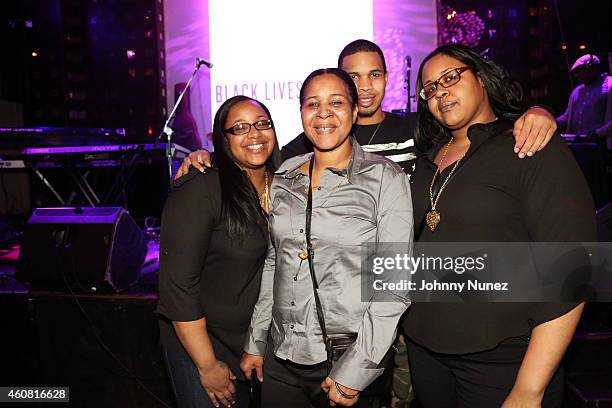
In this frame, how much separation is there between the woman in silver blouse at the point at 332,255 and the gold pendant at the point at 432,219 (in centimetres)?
13

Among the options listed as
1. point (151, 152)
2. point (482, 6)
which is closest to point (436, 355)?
point (151, 152)

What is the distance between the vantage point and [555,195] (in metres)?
1.32

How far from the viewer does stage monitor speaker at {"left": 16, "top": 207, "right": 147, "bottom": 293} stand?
2.80m

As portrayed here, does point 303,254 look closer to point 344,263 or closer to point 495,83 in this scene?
point 344,263

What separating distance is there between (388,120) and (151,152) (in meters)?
2.93

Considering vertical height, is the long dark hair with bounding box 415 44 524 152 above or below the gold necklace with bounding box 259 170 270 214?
above

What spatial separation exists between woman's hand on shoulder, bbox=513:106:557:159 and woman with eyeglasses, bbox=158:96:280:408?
1.01 m

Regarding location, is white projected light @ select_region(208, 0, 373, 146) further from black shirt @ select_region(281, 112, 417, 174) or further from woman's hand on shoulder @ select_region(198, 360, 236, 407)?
woman's hand on shoulder @ select_region(198, 360, 236, 407)

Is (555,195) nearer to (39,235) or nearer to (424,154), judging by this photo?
(424,154)

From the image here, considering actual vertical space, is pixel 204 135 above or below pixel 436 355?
above

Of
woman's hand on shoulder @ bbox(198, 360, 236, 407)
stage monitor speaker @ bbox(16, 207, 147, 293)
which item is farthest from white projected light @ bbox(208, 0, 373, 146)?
woman's hand on shoulder @ bbox(198, 360, 236, 407)

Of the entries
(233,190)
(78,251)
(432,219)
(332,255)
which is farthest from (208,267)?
(78,251)

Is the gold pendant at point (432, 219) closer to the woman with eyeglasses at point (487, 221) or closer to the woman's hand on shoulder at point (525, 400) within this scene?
the woman with eyeglasses at point (487, 221)

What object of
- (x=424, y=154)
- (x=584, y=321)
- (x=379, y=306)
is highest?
(x=424, y=154)
